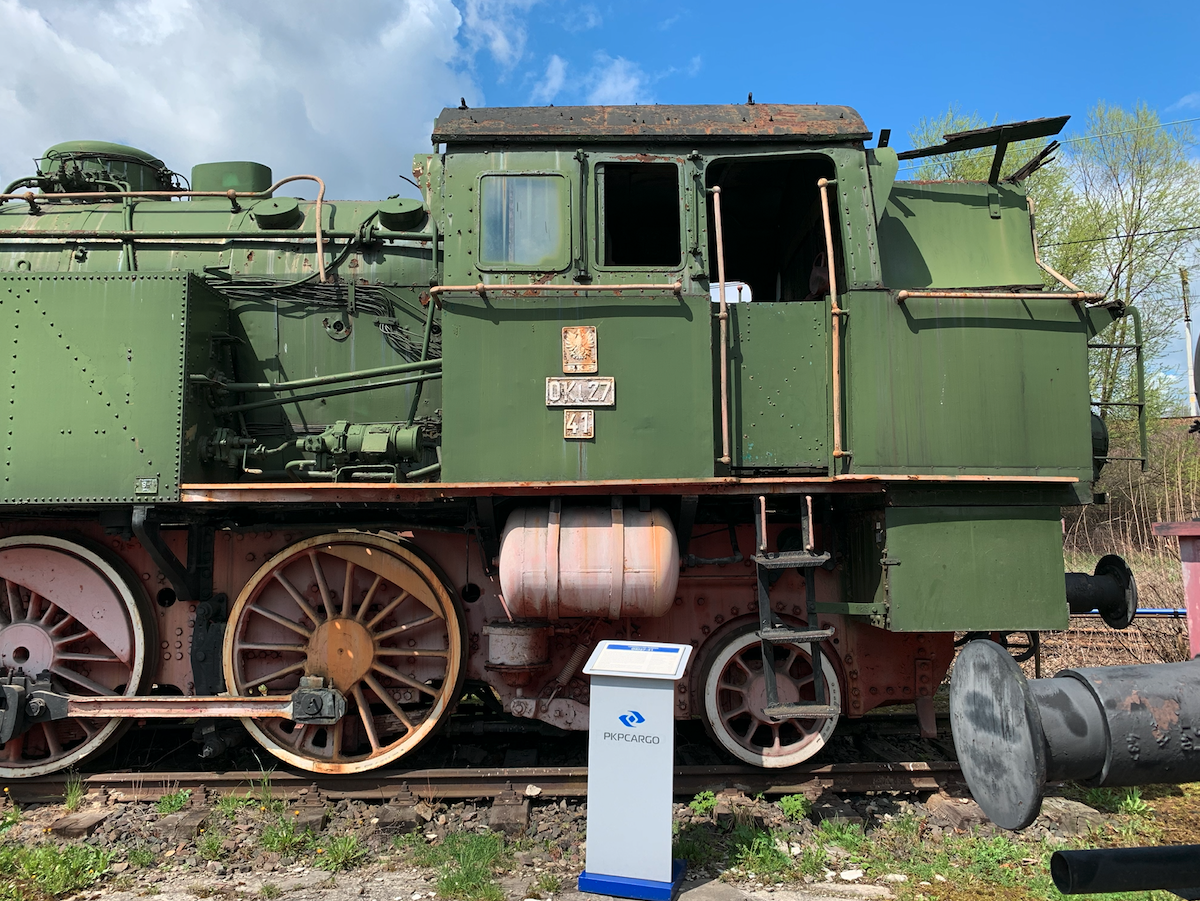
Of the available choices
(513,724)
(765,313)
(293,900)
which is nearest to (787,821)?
(513,724)

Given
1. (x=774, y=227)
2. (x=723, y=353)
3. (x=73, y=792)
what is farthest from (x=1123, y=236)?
(x=73, y=792)

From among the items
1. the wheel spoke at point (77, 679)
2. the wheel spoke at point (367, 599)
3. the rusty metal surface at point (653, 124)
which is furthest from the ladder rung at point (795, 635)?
the wheel spoke at point (77, 679)

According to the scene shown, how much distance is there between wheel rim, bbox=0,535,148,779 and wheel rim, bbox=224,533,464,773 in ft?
2.45

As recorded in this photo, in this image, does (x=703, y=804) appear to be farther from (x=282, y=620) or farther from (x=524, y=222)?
(x=524, y=222)

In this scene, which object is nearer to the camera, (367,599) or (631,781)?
(631,781)

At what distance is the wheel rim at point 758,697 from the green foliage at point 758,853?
68 centimetres

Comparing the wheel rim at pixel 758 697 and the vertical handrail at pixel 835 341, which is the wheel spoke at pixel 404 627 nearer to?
the wheel rim at pixel 758 697

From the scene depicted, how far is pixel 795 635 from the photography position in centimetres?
445

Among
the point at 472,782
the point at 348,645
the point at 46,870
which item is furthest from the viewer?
the point at 348,645

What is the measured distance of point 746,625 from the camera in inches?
208

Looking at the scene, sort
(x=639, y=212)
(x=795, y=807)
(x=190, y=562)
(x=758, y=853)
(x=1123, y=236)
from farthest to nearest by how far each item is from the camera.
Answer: (x=1123, y=236) < (x=639, y=212) < (x=190, y=562) < (x=795, y=807) < (x=758, y=853)

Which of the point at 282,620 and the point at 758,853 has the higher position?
the point at 282,620

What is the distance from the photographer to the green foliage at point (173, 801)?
4.90m

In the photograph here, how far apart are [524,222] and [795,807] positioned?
162 inches
